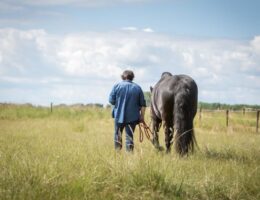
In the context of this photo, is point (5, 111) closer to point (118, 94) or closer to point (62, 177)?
point (118, 94)

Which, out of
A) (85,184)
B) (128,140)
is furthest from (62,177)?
(128,140)

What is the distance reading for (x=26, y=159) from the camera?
25.3 ft

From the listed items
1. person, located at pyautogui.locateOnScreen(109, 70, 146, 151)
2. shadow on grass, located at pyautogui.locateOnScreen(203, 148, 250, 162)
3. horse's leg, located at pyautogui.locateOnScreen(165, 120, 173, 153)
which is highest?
person, located at pyautogui.locateOnScreen(109, 70, 146, 151)

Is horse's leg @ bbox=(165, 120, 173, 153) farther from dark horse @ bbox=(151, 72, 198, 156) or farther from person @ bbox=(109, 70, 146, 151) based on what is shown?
person @ bbox=(109, 70, 146, 151)

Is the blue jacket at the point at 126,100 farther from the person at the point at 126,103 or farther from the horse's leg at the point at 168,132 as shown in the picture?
the horse's leg at the point at 168,132

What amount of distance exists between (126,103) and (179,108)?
125 centimetres

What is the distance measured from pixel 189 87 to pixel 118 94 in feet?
5.59

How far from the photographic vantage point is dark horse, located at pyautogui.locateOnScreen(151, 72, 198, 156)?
11552mm

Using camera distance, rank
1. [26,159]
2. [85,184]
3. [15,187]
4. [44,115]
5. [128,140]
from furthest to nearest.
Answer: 1. [44,115]
2. [128,140]
3. [26,159]
4. [85,184]
5. [15,187]

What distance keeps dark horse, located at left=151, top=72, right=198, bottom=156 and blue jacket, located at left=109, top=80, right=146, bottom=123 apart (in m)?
0.82

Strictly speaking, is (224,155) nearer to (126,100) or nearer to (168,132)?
(168,132)

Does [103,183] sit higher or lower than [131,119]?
lower

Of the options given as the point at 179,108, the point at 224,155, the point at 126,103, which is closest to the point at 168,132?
the point at 179,108

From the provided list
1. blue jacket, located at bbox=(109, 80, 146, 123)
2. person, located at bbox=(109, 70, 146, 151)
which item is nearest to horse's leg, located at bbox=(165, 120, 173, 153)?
person, located at bbox=(109, 70, 146, 151)
